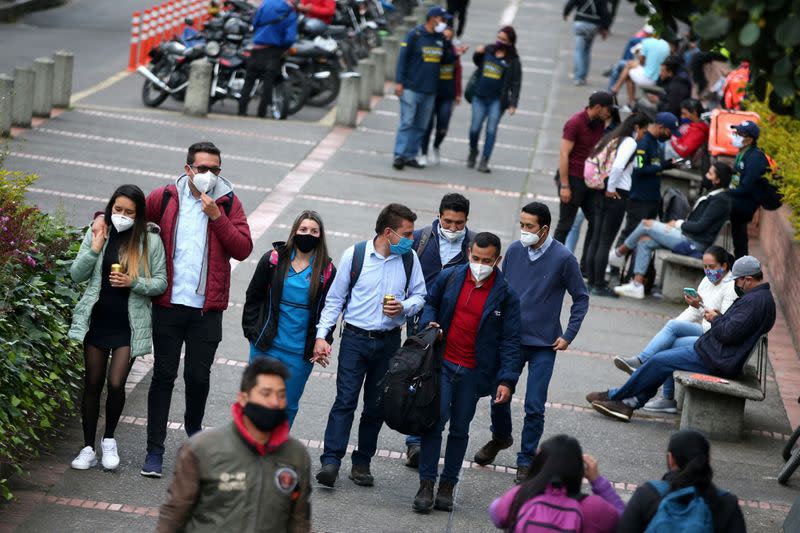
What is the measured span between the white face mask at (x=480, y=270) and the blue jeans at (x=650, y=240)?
21.0 ft

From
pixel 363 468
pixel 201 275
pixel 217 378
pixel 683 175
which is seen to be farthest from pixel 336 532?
pixel 683 175

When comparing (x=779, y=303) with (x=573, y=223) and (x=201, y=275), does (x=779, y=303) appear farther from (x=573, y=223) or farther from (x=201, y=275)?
(x=201, y=275)

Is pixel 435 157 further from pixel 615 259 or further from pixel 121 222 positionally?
pixel 121 222

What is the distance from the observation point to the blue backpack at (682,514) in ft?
18.5

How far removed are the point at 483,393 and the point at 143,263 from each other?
7.10ft

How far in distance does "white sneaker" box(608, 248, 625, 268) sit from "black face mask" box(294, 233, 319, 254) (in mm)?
7090

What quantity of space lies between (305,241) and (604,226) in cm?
633

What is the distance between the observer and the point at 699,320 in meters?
11.3

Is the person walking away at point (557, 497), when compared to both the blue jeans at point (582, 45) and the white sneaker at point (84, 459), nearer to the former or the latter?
the white sneaker at point (84, 459)

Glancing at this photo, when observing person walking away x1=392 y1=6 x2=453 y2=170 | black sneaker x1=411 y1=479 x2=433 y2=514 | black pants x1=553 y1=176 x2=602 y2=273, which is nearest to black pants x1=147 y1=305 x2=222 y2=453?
black sneaker x1=411 y1=479 x2=433 y2=514

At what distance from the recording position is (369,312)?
838cm

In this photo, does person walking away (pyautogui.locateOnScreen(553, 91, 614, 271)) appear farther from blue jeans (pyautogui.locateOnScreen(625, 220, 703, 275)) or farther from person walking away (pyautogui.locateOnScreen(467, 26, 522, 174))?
person walking away (pyautogui.locateOnScreen(467, 26, 522, 174))

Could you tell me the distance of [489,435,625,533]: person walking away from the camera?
5.60 metres

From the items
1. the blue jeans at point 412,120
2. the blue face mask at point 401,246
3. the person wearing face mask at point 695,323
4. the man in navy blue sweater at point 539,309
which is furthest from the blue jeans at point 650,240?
the blue face mask at point 401,246
